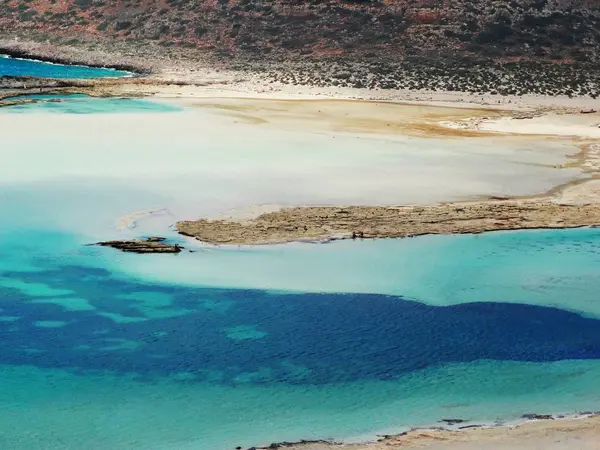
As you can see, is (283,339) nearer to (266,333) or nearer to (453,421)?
(266,333)

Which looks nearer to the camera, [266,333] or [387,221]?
[266,333]

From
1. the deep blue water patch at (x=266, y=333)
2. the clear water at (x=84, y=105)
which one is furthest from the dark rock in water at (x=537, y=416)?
the clear water at (x=84, y=105)

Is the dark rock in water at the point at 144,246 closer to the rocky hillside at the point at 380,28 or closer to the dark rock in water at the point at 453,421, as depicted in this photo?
the dark rock in water at the point at 453,421

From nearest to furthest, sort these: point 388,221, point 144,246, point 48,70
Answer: point 144,246, point 388,221, point 48,70

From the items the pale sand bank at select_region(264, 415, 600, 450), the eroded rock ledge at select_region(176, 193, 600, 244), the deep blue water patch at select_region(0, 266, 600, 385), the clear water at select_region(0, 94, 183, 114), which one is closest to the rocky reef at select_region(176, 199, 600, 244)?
the eroded rock ledge at select_region(176, 193, 600, 244)

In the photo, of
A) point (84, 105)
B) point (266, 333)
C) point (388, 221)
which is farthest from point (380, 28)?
point (266, 333)
